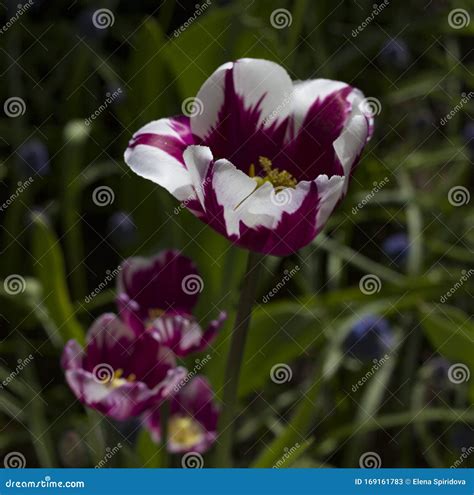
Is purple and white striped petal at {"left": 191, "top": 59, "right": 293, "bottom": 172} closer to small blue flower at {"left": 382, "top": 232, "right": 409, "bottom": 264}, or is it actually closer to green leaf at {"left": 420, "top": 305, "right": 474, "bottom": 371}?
green leaf at {"left": 420, "top": 305, "right": 474, "bottom": 371}

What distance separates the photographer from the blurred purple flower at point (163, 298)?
69 centimetres

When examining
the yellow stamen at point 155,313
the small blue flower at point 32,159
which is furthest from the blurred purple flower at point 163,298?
the small blue flower at point 32,159

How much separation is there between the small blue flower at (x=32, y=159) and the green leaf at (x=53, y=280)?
1.01 feet

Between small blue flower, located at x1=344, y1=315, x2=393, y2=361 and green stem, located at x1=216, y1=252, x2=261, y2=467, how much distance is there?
0.99 feet

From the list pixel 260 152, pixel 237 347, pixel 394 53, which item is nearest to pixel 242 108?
pixel 260 152

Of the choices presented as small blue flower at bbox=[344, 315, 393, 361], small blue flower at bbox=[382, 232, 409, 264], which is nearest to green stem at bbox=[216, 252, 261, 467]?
small blue flower at bbox=[344, 315, 393, 361]

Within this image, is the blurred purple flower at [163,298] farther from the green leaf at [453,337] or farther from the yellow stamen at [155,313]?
the green leaf at [453,337]

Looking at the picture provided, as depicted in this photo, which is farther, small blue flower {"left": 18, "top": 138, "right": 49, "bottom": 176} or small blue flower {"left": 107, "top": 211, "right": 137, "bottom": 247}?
small blue flower {"left": 18, "top": 138, "right": 49, "bottom": 176}

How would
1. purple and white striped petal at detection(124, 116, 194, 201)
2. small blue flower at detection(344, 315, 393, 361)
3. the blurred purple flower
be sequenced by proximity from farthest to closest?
1. small blue flower at detection(344, 315, 393, 361)
2. the blurred purple flower
3. purple and white striped petal at detection(124, 116, 194, 201)

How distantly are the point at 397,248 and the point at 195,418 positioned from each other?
1.14 ft

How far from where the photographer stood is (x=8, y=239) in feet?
3.85

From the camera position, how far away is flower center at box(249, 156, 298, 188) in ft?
2.06

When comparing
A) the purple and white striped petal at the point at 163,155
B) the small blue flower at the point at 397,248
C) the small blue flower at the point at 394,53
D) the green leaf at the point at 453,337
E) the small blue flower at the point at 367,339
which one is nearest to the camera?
the purple and white striped petal at the point at 163,155
